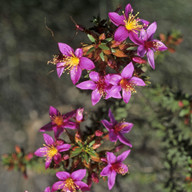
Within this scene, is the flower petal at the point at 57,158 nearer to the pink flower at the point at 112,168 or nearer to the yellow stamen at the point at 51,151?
the yellow stamen at the point at 51,151

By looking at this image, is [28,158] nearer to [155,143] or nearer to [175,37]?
[155,143]

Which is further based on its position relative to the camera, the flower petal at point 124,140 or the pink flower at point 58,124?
the pink flower at point 58,124

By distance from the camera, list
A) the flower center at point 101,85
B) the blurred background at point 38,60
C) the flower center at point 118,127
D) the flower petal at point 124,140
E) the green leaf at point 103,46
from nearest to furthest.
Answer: the green leaf at point 103,46 → the flower center at point 101,85 → the flower petal at point 124,140 → the flower center at point 118,127 → the blurred background at point 38,60

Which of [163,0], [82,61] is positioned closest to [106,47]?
[82,61]

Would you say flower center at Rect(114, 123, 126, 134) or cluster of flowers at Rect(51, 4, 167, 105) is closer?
cluster of flowers at Rect(51, 4, 167, 105)

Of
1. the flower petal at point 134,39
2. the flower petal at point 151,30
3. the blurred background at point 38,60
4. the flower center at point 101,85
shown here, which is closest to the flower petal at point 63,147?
the flower center at point 101,85

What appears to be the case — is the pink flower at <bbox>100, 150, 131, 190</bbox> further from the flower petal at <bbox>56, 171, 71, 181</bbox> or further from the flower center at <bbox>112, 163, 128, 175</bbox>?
the flower petal at <bbox>56, 171, 71, 181</bbox>

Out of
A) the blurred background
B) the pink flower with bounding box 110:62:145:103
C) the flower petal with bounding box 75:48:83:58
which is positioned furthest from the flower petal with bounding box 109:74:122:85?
the blurred background
